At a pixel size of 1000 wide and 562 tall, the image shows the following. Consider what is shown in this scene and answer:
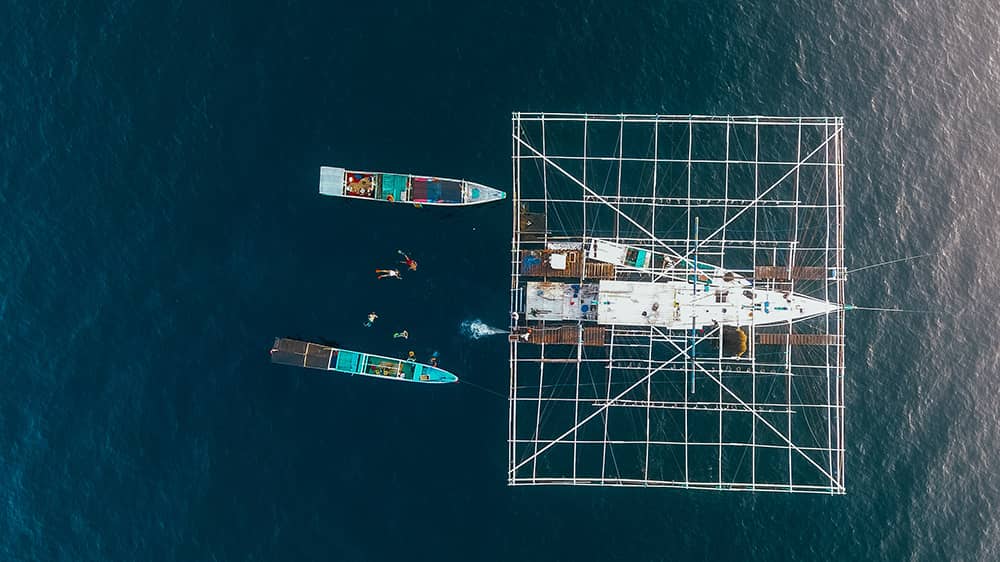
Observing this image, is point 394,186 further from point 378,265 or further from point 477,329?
point 477,329

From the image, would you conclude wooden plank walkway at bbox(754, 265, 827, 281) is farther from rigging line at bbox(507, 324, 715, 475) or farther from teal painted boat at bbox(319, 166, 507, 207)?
teal painted boat at bbox(319, 166, 507, 207)

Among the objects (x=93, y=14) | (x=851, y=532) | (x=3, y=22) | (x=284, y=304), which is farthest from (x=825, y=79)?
(x=3, y=22)

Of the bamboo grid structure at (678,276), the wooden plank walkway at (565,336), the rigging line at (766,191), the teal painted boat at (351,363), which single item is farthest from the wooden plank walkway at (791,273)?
the teal painted boat at (351,363)

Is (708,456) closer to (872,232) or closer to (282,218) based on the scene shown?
(872,232)

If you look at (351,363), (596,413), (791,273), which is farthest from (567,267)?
(351,363)

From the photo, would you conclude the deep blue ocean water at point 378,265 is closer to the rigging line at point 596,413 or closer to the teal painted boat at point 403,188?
the teal painted boat at point 403,188
